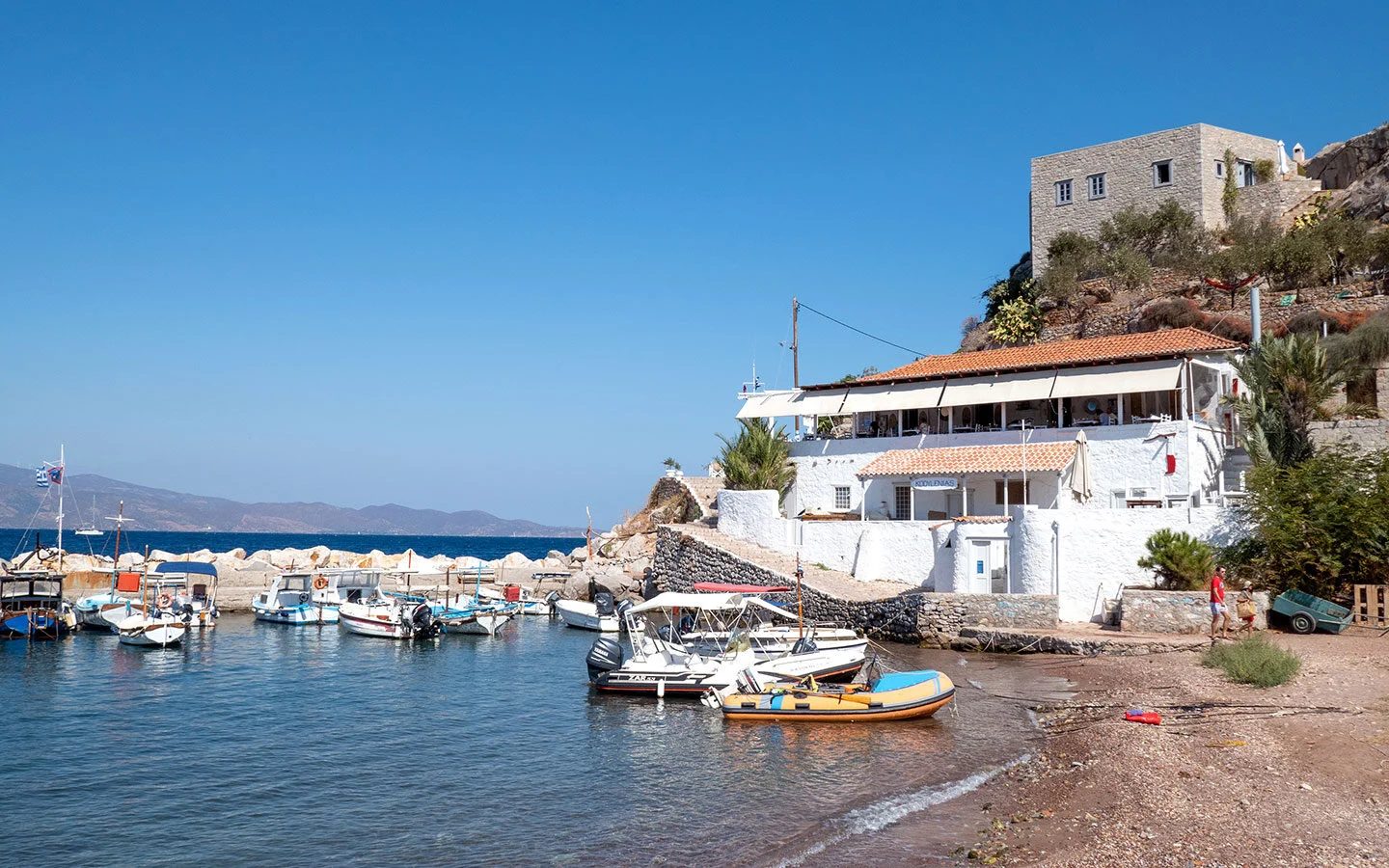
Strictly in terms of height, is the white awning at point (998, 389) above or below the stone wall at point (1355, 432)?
above

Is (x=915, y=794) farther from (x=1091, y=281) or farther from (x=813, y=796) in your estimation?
(x=1091, y=281)

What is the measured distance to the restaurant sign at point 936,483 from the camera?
3634cm

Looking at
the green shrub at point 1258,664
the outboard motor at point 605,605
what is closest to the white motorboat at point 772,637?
the green shrub at point 1258,664

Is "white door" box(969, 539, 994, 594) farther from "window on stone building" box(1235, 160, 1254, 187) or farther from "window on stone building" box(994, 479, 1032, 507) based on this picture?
"window on stone building" box(1235, 160, 1254, 187)

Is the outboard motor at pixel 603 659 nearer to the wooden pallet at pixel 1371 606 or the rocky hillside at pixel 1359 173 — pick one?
the wooden pallet at pixel 1371 606

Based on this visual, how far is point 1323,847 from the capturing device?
450 inches

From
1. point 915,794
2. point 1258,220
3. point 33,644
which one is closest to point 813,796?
point 915,794

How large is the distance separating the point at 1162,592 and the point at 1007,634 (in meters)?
4.47

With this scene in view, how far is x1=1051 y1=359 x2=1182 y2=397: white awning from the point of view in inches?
1375

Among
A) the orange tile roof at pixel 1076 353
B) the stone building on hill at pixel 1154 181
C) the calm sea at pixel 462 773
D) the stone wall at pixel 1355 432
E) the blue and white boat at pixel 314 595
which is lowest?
the calm sea at pixel 462 773

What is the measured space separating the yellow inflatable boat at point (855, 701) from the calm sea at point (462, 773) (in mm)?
367

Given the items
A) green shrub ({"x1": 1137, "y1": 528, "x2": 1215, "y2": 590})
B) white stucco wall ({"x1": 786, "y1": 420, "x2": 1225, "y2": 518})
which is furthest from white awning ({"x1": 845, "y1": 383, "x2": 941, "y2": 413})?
green shrub ({"x1": 1137, "y1": 528, "x2": 1215, "y2": 590})

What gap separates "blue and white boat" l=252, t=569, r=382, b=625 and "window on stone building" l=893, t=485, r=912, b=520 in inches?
936

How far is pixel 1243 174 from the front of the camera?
190 ft
